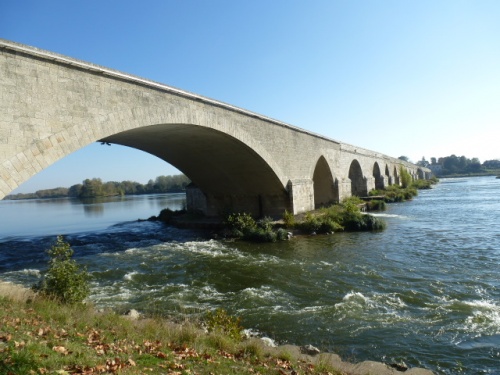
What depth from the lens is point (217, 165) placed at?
2178 centimetres

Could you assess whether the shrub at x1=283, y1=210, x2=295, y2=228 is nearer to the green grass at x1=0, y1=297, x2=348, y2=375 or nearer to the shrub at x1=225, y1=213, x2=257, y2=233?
the shrub at x1=225, y1=213, x2=257, y2=233

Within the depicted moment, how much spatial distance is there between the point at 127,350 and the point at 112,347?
0.75 feet

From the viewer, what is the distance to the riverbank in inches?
156

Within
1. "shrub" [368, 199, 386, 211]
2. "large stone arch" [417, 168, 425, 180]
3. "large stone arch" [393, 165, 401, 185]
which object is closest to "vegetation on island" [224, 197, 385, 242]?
"shrub" [368, 199, 386, 211]

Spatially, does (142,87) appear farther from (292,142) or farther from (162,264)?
(292,142)

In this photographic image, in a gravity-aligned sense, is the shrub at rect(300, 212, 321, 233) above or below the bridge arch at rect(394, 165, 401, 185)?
below

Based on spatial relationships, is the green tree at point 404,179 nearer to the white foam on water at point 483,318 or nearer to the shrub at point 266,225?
the shrub at point 266,225

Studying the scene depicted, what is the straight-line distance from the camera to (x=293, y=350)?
597 cm

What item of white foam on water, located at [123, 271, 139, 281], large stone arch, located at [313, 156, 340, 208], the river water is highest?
large stone arch, located at [313, 156, 340, 208]

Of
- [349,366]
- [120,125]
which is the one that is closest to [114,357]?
[349,366]

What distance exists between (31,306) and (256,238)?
1263cm

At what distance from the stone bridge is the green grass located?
12.7ft

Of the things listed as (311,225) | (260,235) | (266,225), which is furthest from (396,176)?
(260,235)

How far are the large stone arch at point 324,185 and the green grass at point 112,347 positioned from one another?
80.7ft
